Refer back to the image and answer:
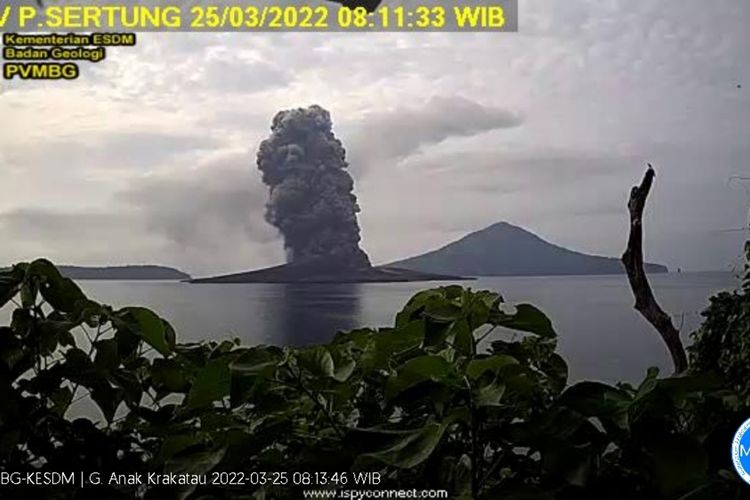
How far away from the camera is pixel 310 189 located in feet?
4.30

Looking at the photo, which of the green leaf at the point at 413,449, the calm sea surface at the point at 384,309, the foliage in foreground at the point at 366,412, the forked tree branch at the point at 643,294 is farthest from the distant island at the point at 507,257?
the green leaf at the point at 413,449

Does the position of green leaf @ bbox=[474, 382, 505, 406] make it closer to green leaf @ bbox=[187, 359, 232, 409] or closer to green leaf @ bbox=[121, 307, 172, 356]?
green leaf @ bbox=[187, 359, 232, 409]

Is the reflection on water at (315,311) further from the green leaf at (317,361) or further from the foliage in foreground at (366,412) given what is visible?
the green leaf at (317,361)

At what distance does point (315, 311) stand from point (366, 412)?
2.14ft

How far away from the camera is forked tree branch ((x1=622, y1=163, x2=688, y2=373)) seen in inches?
40.7

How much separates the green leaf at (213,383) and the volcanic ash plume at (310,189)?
2.24 feet

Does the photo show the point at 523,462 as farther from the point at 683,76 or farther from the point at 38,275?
the point at 683,76

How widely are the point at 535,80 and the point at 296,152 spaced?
1.38ft

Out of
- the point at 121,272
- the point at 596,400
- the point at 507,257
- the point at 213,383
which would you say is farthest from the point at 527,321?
the point at 121,272

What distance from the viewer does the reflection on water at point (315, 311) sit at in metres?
1.33

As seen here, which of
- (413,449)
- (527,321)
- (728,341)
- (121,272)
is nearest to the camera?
(413,449)

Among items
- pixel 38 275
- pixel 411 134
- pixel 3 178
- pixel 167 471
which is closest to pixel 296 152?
pixel 411 134

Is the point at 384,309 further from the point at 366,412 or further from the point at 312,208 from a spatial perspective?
the point at 366,412

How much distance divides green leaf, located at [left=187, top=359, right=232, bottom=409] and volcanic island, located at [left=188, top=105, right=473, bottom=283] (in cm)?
68
